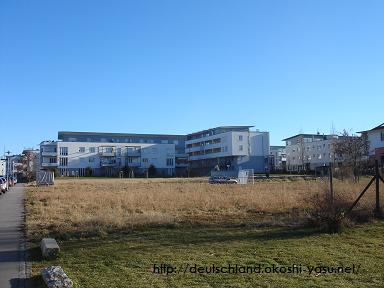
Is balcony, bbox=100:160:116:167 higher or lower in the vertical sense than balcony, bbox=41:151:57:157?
lower

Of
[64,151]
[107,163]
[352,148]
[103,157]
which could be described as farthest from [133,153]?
[352,148]

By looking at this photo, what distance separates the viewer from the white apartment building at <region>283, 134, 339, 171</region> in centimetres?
12681

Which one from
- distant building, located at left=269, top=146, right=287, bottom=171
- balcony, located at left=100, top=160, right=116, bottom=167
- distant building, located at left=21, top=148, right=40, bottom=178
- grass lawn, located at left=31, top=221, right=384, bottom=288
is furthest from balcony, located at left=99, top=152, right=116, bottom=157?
grass lawn, located at left=31, top=221, right=384, bottom=288

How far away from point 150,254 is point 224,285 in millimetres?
2977

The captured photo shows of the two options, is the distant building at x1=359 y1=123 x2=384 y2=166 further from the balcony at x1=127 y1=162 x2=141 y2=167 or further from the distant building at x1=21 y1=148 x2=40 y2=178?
the distant building at x1=21 y1=148 x2=40 y2=178

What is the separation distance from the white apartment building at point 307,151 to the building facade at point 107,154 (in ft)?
105

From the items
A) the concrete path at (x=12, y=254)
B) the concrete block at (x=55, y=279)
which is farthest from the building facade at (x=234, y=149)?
the concrete block at (x=55, y=279)

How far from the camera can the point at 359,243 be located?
10.9m

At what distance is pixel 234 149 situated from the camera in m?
130

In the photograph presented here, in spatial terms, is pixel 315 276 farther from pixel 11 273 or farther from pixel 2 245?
pixel 2 245

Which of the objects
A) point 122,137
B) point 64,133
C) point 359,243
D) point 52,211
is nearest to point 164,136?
point 122,137

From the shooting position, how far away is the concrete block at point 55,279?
23.3 ft

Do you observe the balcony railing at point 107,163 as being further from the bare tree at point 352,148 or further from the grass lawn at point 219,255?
the grass lawn at point 219,255

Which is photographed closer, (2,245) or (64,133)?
(2,245)
